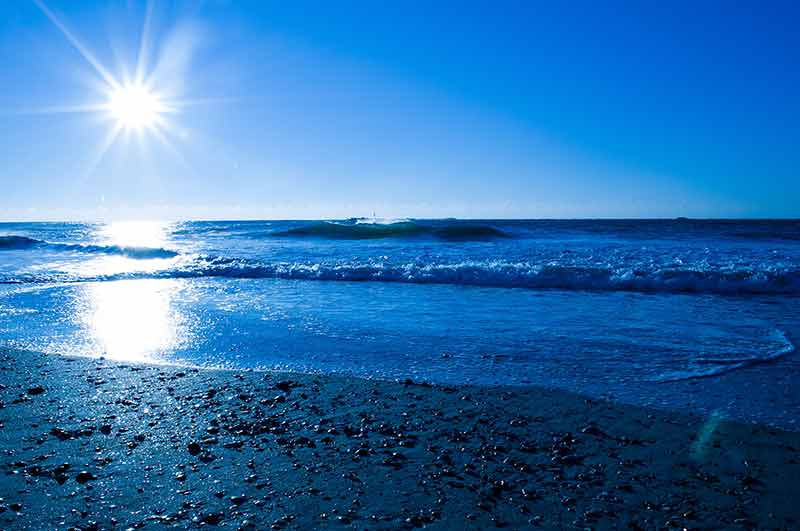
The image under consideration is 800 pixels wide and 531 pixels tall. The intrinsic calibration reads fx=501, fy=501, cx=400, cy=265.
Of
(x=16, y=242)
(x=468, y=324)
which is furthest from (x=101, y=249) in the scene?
(x=468, y=324)

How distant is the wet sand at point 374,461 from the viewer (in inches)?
115

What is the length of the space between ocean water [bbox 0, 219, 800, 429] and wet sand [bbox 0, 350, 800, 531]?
83 cm

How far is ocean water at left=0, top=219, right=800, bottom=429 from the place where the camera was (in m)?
5.67

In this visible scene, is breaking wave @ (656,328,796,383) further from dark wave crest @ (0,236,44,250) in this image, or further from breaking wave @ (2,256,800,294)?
dark wave crest @ (0,236,44,250)

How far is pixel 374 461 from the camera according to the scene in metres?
3.58

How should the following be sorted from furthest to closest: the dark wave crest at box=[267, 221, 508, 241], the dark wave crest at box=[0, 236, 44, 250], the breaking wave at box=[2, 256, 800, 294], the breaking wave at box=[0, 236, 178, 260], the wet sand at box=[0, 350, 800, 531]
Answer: the dark wave crest at box=[267, 221, 508, 241], the dark wave crest at box=[0, 236, 44, 250], the breaking wave at box=[0, 236, 178, 260], the breaking wave at box=[2, 256, 800, 294], the wet sand at box=[0, 350, 800, 531]

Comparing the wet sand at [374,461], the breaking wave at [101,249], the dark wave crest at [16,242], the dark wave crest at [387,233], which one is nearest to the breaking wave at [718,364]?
the wet sand at [374,461]

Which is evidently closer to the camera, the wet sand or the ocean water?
the wet sand

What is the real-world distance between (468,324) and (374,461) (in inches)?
202

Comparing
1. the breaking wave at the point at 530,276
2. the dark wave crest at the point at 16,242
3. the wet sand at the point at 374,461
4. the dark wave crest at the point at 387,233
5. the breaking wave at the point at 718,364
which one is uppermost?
the dark wave crest at the point at 387,233

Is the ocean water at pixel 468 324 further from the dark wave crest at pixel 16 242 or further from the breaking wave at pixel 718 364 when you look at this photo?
the dark wave crest at pixel 16 242

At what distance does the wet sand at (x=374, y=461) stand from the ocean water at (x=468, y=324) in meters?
0.83

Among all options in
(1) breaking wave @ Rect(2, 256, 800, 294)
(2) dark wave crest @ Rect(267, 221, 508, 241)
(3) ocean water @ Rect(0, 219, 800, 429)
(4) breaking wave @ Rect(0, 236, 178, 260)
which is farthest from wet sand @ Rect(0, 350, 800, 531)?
(2) dark wave crest @ Rect(267, 221, 508, 241)

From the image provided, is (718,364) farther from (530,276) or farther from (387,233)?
(387,233)
